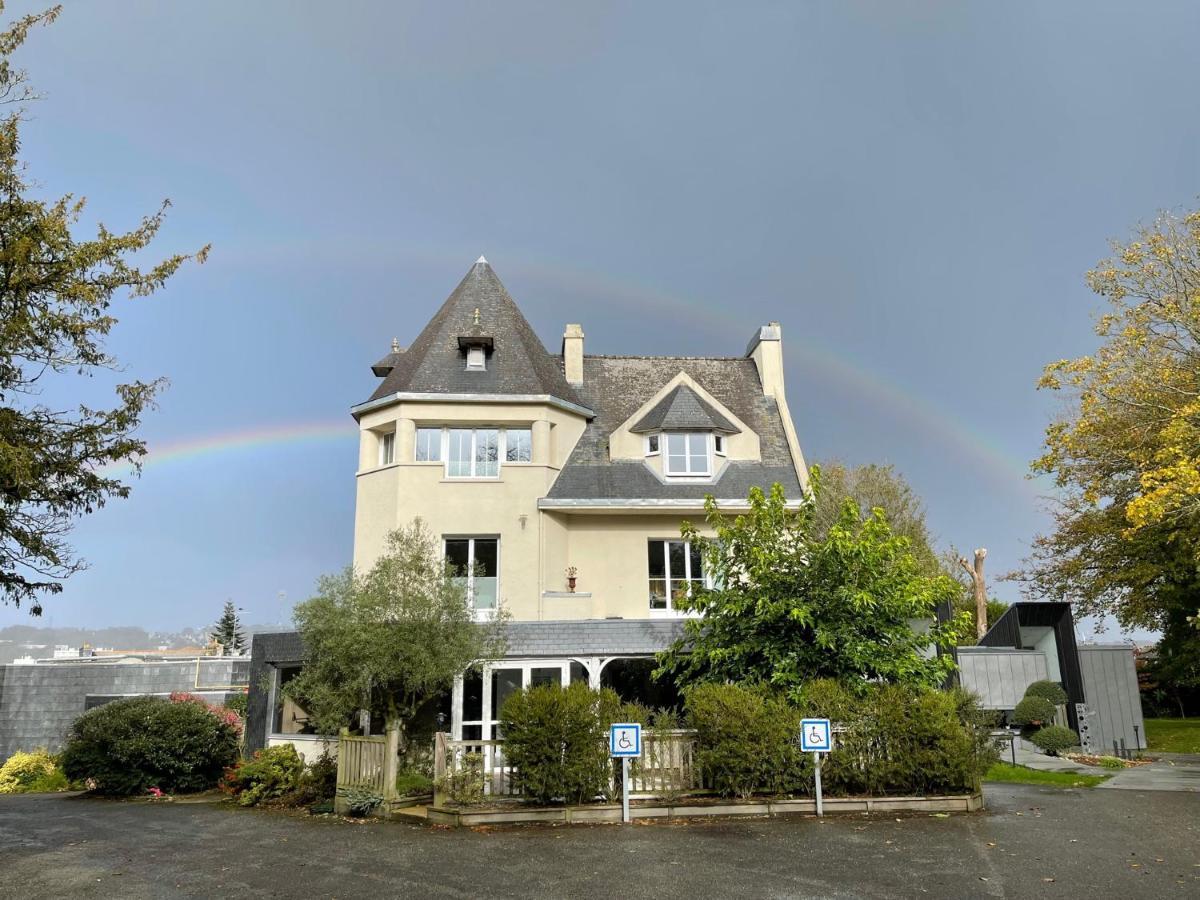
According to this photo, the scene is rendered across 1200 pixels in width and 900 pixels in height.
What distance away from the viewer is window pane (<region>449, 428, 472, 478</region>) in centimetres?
2295

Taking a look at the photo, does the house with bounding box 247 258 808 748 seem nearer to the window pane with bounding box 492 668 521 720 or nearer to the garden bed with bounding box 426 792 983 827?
the window pane with bounding box 492 668 521 720

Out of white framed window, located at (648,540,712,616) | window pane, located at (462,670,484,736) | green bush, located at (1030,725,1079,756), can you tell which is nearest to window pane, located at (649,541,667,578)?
white framed window, located at (648,540,712,616)

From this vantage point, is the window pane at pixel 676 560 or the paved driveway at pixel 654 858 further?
the window pane at pixel 676 560

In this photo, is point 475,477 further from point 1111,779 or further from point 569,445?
point 1111,779

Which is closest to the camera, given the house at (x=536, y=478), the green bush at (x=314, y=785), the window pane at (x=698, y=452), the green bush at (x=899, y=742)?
the green bush at (x=899, y=742)

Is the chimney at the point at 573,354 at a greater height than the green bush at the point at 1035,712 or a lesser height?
greater

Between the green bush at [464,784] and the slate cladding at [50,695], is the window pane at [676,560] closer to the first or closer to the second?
the green bush at [464,784]

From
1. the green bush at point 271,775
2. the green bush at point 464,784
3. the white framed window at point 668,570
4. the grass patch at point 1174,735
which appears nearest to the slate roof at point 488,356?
the white framed window at point 668,570

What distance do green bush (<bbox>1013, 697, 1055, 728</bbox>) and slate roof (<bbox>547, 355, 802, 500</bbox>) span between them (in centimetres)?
777

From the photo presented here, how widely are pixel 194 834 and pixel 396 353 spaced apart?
15966 mm

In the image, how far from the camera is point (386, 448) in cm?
2408

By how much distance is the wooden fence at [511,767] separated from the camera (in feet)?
45.8

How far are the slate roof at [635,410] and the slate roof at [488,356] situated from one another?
1101 mm

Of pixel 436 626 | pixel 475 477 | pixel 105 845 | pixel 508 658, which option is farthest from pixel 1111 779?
pixel 105 845
